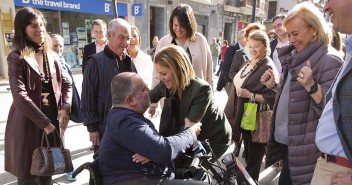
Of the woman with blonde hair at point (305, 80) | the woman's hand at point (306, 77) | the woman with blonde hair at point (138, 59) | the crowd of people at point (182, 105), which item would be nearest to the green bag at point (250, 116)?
the crowd of people at point (182, 105)

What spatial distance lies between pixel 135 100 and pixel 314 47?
1300 mm

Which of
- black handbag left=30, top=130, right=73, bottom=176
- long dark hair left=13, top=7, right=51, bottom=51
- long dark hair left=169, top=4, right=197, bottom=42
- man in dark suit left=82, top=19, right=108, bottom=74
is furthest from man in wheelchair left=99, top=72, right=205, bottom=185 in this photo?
man in dark suit left=82, top=19, right=108, bottom=74

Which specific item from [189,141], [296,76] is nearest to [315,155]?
[296,76]

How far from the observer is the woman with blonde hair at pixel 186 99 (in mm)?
2109

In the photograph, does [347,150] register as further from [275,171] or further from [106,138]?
[275,171]

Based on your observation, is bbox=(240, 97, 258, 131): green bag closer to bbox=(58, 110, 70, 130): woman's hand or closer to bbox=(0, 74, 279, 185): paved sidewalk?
bbox=(0, 74, 279, 185): paved sidewalk

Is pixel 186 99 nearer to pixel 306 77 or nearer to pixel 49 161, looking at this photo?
pixel 306 77

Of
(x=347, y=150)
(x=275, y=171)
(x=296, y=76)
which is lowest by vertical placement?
(x=275, y=171)

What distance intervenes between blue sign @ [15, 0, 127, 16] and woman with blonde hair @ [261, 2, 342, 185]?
10478mm

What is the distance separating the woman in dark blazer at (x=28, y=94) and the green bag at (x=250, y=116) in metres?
1.78

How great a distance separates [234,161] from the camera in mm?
1667

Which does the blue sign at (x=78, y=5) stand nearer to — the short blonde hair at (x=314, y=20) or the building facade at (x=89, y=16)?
the building facade at (x=89, y=16)

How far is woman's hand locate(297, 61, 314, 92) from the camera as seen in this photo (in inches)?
75.7

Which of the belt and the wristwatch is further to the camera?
the wristwatch
